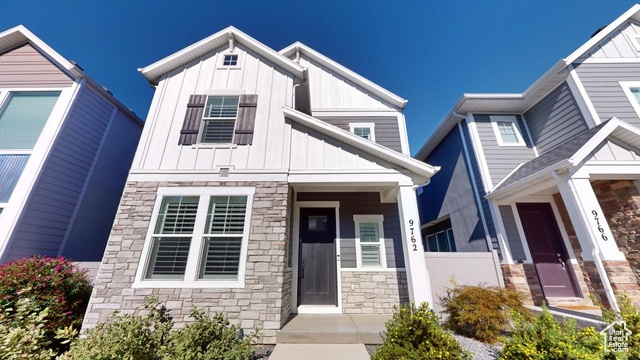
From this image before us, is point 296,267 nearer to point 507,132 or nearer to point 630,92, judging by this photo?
point 507,132

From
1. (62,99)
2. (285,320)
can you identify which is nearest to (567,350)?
(285,320)

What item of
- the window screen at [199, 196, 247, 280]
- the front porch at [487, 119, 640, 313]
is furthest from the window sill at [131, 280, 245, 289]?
the front porch at [487, 119, 640, 313]

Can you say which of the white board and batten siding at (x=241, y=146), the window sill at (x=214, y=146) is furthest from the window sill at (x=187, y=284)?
the window sill at (x=214, y=146)

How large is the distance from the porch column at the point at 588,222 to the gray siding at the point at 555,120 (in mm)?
3058

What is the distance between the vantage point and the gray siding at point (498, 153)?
7.26m

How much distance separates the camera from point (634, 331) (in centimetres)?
295

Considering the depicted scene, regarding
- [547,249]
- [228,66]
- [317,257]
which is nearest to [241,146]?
[228,66]

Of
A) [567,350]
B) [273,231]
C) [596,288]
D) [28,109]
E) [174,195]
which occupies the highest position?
[28,109]

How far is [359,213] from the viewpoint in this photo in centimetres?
648

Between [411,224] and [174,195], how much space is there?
5.17 m

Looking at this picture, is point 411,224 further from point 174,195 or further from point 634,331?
point 174,195

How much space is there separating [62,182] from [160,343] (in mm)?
6376

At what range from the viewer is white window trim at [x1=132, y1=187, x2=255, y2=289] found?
4348 mm

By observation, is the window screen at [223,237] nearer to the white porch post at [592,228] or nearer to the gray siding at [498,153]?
the white porch post at [592,228]
